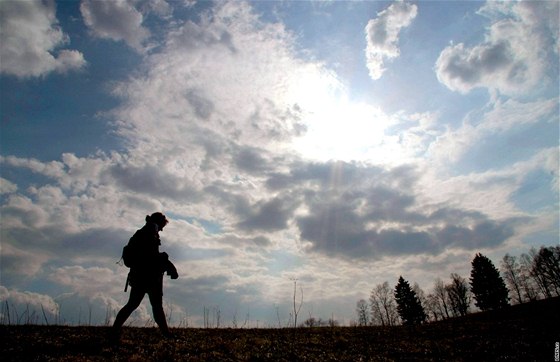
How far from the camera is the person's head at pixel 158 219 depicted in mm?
9487

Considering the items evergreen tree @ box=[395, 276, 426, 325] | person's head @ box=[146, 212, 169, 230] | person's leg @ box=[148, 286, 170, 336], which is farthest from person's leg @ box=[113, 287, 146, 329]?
evergreen tree @ box=[395, 276, 426, 325]

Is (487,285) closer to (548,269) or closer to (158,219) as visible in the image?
(548,269)

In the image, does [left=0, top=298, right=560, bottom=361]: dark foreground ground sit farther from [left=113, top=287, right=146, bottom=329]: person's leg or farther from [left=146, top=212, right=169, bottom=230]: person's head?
[left=146, top=212, right=169, bottom=230]: person's head

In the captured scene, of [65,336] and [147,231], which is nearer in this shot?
[147,231]

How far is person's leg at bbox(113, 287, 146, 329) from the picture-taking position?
27.9 feet

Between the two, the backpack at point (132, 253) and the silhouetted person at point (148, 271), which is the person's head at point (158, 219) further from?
the backpack at point (132, 253)

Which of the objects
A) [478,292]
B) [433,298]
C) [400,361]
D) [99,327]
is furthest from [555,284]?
[99,327]

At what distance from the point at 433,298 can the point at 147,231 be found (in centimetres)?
11681

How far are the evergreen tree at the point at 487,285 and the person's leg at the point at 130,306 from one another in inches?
3113

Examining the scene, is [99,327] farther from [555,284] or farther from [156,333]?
[555,284]

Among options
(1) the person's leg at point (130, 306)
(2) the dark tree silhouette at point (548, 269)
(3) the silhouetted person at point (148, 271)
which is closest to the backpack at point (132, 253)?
(3) the silhouetted person at point (148, 271)

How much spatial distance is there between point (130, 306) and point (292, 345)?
5.33m

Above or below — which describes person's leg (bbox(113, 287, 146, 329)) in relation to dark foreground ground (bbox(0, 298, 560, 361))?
above

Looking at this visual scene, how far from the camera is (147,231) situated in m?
9.16
